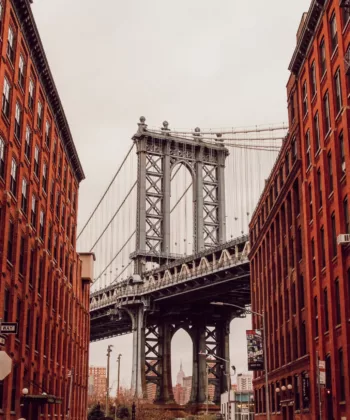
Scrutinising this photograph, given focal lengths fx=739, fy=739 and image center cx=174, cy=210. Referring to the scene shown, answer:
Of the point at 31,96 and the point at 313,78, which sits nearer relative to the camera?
the point at 313,78

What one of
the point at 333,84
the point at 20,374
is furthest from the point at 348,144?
the point at 20,374

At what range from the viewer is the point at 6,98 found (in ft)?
135

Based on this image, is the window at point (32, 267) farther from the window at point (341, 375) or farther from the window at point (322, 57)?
the window at point (322, 57)

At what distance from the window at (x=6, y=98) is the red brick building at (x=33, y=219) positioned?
0.06 m

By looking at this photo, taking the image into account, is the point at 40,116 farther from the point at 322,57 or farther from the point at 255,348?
the point at 255,348

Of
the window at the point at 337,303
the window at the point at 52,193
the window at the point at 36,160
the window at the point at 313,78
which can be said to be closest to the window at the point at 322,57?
the window at the point at 313,78

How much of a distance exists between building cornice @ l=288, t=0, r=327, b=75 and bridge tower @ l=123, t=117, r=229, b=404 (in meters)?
64.5

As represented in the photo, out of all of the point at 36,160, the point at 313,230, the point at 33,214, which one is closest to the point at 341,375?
the point at 313,230

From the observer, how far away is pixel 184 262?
100 m

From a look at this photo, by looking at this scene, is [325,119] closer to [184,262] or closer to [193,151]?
[184,262]

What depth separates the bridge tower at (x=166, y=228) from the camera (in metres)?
113

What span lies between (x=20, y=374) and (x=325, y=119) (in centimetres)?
2304

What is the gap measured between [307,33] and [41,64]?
59.2 ft

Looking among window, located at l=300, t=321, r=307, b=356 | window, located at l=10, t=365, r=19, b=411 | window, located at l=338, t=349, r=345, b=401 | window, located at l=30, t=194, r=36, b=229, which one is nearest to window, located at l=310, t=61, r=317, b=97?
window, located at l=300, t=321, r=307, b=356
